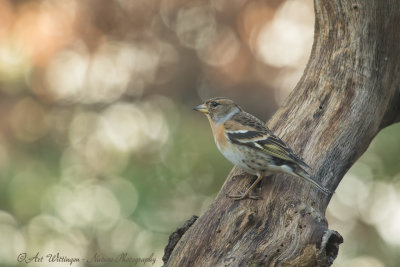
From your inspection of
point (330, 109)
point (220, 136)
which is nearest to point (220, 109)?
point (220, 136)

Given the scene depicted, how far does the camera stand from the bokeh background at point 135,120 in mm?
5480

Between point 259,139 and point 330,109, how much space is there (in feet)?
1.94

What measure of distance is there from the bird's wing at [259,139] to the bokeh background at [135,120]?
1.59 meters

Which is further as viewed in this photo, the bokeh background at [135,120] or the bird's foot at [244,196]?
the bokeh background at [135,120]

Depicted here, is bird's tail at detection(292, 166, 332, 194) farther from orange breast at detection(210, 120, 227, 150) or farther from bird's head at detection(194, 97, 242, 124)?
bird's head at detection(194, 97, 242, 124)

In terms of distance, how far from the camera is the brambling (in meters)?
3.87

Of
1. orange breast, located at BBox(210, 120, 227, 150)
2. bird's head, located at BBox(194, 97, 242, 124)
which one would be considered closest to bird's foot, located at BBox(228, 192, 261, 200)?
orange breast, located at BBox(210, 120, 227, 150)

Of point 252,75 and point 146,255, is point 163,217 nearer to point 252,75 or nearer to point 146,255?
point 146,255

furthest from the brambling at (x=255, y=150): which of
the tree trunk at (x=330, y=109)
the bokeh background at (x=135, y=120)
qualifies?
the bokeh background at (x=135, y=120)

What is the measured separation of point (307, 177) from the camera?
3.76 m

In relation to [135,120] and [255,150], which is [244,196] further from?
[135,120]

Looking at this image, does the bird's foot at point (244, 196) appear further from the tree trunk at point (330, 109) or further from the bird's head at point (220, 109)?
the bird's head at point (220, 109)

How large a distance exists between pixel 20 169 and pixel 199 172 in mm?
1807

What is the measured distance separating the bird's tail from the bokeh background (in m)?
→ 2.08
